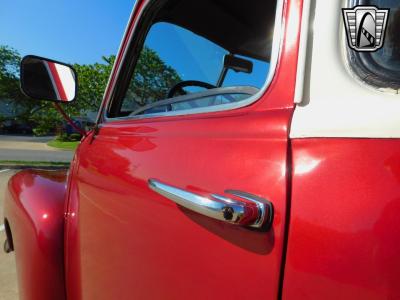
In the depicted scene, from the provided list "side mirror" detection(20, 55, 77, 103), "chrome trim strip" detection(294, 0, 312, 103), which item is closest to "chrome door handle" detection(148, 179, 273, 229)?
"chrome trim strip" detection(294, 0, 312, 103)

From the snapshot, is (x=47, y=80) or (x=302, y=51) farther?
(x=47, y=80)

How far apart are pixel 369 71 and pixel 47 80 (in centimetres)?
164

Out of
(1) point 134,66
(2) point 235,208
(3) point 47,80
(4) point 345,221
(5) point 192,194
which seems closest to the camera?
(4) point 345,221

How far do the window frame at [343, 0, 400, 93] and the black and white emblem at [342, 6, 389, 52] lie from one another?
0.04 ft

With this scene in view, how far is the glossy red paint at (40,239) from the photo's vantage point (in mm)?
1546

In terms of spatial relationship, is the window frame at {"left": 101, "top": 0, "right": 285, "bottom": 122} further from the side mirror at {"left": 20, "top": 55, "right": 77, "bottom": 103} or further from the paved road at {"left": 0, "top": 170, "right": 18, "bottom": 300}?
the paved road at {"left": 0, "top": 170, "right": 18, "bottom": 300}

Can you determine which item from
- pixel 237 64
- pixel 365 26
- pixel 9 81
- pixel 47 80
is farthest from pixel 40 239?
pixel 9 81

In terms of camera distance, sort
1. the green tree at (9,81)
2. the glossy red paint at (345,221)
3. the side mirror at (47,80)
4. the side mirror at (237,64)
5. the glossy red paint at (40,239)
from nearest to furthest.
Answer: the glossy red paint at (345,221), the side mirror at (237,64), the glossy red paint at (40,239), the side mirror at (47,80), the green tree at (9,81)

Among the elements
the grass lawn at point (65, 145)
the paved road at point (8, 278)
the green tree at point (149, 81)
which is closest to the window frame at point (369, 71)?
the green tree at point (149, 81)

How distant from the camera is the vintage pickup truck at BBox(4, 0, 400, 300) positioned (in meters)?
0.61

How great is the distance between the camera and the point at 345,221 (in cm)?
61

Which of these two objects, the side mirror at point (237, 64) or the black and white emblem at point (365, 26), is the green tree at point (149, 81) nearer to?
the side mirror at point (237, 64)

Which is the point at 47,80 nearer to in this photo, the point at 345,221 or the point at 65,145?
the point at 345,221

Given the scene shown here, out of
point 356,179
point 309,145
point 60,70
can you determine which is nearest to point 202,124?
point 309,145
